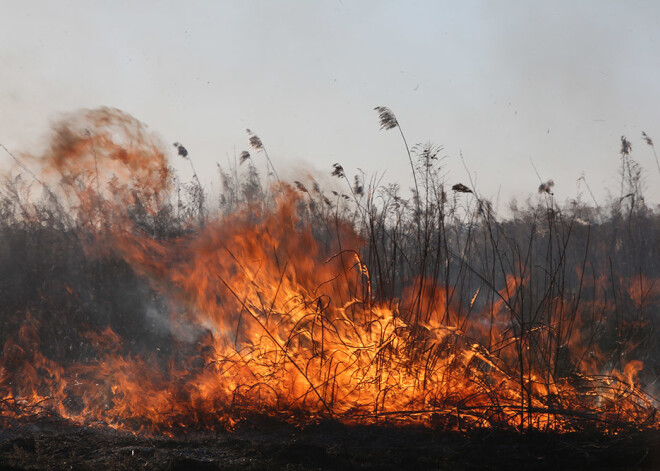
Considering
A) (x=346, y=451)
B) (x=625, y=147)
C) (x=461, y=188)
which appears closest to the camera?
(x=346, y=451)

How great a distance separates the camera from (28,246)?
8.60 meters

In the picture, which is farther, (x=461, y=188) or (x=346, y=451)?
(x=461, y=188)

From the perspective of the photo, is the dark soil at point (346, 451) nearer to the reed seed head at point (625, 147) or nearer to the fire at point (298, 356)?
the fire at point (298, 356)

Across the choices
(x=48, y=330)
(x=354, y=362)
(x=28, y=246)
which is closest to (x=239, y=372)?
(x=354, y=362)

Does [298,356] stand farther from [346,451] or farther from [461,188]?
[461,188]

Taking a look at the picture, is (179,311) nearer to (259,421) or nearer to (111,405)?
(111,405)

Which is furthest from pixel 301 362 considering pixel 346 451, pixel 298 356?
pixel 346 451

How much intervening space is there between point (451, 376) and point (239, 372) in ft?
5.14

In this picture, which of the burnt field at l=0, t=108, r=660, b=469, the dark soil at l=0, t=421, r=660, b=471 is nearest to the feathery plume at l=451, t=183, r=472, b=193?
the burnt field at l=0, t=108, r=660, b=469

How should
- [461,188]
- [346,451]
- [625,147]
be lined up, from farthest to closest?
[625,147] → [461,188] → [346,451]

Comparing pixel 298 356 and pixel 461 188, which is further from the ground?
pixel 461 188

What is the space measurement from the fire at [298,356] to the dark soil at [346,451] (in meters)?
0.15

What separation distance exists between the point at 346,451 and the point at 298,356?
3.46ft

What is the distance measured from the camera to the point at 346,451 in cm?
339
